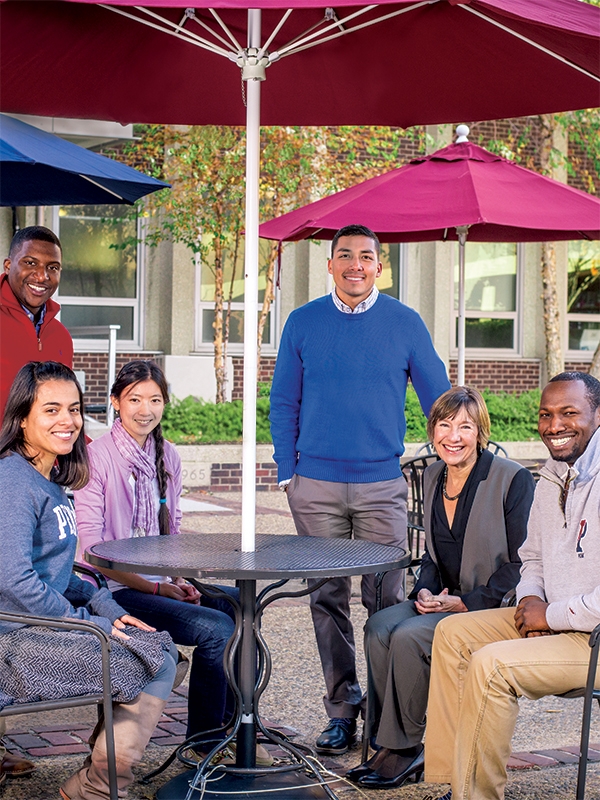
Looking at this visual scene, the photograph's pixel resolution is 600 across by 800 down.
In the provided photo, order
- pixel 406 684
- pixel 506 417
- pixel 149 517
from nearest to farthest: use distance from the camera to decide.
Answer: pixel 406 684 → pixel 149 517 → pixel 506 417

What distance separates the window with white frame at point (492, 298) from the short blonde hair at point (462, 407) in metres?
12.2

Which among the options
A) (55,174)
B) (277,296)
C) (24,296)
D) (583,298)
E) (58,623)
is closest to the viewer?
(58,623)

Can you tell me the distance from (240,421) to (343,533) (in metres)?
7.48

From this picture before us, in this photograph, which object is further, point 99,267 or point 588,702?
point 99,267

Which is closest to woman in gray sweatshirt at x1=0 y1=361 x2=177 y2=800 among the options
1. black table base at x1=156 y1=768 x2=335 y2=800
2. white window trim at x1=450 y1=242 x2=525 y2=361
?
black table base at x1=156 y1=768 x2=335 y2=800

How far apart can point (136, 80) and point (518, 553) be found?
267cm

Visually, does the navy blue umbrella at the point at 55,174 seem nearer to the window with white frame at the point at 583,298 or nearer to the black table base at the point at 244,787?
the black table base at the point at 244,787

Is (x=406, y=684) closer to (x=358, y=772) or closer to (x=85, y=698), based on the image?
(x=358, y=772)

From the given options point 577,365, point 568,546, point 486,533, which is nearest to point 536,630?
point 568,546

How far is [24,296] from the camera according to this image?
4.97m

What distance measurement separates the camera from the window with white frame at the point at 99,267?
14023mm

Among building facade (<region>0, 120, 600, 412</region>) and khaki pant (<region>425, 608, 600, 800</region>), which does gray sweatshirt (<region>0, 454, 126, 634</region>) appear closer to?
khaki pant (<region>425, 608, 600, 800</region>)

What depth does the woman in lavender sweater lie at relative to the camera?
402 cm

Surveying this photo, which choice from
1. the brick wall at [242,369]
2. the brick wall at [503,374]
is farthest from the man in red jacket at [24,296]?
the brick wall at [503,374]
